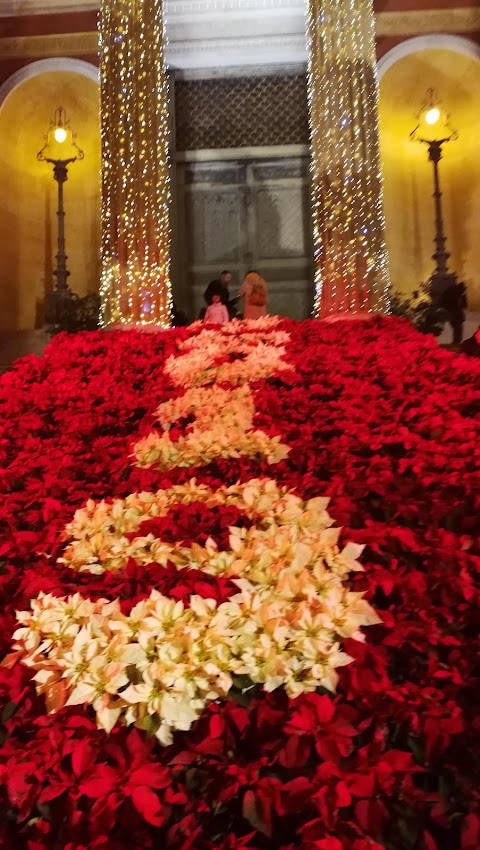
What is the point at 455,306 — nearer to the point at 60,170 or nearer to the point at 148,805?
the point at 60,170

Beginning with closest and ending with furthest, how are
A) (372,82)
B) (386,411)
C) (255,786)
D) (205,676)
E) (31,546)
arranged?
(255,786) < (205,676) < (31,546) < (386,411) < (372,82)

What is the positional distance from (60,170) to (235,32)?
2.11m

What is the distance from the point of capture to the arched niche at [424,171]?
19.4 ft

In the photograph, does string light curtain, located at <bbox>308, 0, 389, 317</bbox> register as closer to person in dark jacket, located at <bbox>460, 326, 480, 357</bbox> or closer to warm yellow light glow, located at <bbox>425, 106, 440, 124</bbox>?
warm yellow light glow, located at <bbox>425, 106, 440, 124</bbox>

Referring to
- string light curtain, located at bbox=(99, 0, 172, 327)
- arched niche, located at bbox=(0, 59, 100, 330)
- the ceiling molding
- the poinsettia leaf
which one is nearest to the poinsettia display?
the poinsettia leaf

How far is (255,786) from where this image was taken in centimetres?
79

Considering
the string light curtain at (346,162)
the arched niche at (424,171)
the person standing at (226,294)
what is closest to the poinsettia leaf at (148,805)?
the string light curtain at (346,162)

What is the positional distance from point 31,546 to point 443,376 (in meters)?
1.44

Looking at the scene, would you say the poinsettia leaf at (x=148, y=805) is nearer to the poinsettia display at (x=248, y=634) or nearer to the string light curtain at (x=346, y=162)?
the poinsettia display at (x=248, y=634)

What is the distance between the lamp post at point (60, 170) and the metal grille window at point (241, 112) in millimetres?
1078

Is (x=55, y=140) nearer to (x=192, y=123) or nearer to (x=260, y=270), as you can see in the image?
(x=192, y=123)

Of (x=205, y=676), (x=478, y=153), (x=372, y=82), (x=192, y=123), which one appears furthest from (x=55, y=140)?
(x=205, y=676)

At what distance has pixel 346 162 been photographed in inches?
194

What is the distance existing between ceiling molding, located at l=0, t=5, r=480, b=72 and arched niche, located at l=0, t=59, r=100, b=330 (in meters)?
0.29
